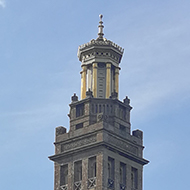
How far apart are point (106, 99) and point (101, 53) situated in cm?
646

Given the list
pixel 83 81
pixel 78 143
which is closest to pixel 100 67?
pixel 83 81

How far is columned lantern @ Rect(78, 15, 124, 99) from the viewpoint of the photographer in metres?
102

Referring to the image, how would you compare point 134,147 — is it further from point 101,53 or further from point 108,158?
point 101,53

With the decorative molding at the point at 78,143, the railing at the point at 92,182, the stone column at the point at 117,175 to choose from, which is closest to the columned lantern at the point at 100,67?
the decorative molding at the point at 78,143

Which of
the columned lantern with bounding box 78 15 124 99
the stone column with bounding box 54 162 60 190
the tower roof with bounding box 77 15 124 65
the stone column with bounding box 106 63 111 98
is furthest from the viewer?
the tower roof with bounding box 77 15 124 65

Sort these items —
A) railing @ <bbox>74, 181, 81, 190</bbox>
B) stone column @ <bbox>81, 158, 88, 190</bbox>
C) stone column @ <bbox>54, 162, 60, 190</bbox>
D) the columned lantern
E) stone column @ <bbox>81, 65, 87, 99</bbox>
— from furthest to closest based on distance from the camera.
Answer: stone column @ <bbox>81, 65, 87, 99</bbox> < the columned lantern < stone column @ <bbox>54, 162, 60, 190</bbox> < railing @ <bbox>74, 181, 81, 190</bbox> < stone column @ <bbox>81, 158, 88, 190</bbox>

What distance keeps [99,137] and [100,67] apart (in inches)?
443

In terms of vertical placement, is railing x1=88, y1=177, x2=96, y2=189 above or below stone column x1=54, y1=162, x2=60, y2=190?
below

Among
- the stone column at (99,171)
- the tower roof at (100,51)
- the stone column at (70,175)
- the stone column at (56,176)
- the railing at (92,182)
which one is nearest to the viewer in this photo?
the stone column at (99,171)

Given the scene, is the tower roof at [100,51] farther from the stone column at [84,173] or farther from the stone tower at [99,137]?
the stone column at [84,173]

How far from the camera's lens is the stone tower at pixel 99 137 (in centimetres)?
9470

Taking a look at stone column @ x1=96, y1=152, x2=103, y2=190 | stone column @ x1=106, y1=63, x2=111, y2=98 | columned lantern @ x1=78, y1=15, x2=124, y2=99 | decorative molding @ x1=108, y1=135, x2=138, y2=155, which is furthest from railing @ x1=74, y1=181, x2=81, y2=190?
stone column @ x1=106, y1=63, x2=111, y2=98

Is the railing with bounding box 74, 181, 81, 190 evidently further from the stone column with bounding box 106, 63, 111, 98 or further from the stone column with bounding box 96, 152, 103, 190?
the stone column with bounding box 106, 63, 111, 98

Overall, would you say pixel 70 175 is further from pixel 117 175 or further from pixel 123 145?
pixel 123 145
